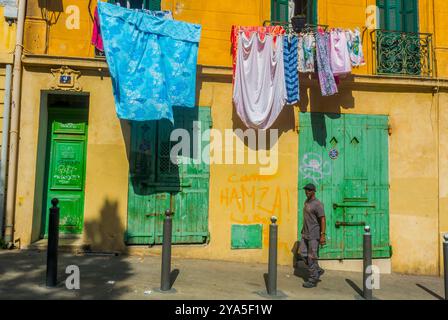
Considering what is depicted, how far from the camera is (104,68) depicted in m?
7.50

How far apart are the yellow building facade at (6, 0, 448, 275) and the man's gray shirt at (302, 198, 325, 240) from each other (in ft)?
4.66

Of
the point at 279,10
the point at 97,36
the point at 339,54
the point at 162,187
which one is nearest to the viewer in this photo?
the point at 97,36

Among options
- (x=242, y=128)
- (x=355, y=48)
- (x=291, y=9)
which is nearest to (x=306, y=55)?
(x=355, y=48)

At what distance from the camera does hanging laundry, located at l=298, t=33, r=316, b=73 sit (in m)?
7.60

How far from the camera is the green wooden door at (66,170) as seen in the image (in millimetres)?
7680

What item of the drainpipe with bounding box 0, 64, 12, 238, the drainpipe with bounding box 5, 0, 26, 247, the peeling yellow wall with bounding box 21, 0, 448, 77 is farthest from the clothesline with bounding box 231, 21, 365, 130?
the drainpipe with bounding box 0, 64, 12, 238

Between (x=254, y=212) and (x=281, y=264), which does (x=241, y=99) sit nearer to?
(x=254, y=212)

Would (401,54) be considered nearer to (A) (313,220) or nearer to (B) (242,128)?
(B) (242,128)

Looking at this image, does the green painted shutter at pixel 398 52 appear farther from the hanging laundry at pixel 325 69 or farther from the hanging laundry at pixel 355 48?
the hanging laundry at pixel 325 69

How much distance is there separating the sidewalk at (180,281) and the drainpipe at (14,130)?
549mm

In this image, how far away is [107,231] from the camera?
24.1ft

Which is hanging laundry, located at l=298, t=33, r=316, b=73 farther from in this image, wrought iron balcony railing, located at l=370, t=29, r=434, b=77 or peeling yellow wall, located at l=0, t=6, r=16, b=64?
peeling yellow wall, located at l=0, t=6, r=16, b=64

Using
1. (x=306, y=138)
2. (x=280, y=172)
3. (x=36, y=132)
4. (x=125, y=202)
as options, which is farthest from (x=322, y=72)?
(x=36, y=132)

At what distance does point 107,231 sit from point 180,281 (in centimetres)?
209
